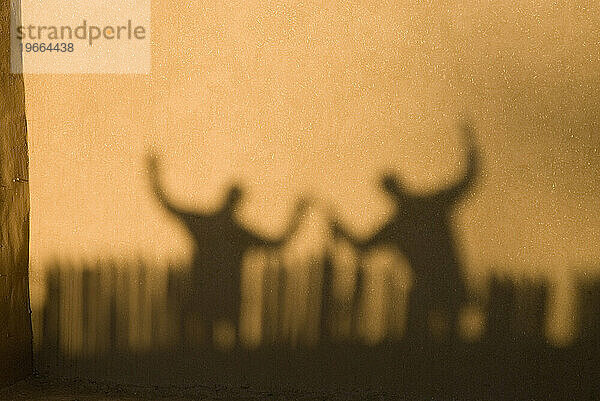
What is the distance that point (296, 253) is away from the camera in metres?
4.43

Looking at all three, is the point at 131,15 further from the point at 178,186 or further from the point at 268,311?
the point at 268,311

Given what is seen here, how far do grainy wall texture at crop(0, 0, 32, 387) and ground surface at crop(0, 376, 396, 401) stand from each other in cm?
12

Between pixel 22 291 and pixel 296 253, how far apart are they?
5.72ft

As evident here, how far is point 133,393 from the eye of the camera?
4.60 m

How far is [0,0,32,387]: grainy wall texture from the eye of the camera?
440 cm

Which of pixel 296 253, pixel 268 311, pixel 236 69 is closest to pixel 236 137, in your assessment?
pixel 236 69

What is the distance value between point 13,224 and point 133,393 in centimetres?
128

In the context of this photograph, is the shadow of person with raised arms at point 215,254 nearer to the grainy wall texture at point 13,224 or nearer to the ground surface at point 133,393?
the ground surface at point 133,393

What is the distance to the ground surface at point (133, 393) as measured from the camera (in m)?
4.44

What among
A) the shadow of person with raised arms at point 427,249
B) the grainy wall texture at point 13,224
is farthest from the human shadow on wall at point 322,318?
the grainy wall texture at point 13,224

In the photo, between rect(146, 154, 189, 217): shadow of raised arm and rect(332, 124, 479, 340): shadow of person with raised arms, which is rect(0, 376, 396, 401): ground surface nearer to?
rect(332, 124, 479, 340): shadow of person with raised arms

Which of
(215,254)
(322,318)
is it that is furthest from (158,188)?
(322,318)

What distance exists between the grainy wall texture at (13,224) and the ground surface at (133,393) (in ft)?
0.41

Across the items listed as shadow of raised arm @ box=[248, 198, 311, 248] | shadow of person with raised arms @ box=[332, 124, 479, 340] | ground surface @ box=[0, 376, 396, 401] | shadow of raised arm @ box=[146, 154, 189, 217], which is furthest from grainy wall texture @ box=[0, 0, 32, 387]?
shadow of person with raised arms @ box=[332, 124, 479, 340]
